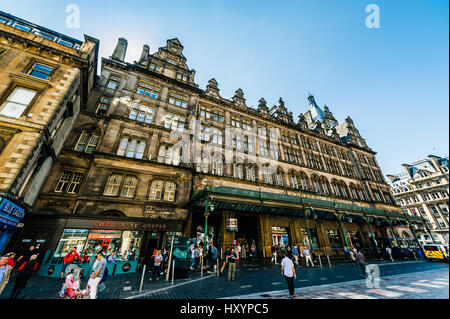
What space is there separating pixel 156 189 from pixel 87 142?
8096 mm

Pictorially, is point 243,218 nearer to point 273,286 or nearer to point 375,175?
point 273,286

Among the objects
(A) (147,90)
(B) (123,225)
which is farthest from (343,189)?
(A) (147,90)

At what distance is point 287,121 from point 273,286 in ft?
93.3

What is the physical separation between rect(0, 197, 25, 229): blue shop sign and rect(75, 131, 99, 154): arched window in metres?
6.64

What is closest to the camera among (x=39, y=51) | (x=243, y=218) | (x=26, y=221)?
(x=26, y=221)

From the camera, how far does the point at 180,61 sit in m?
24.9

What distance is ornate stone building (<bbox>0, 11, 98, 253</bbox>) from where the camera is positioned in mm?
9859

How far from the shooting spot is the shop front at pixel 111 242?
35.1 ft

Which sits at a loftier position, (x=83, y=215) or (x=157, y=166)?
(x=157, y=166)

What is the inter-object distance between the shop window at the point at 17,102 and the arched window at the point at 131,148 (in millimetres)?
6445

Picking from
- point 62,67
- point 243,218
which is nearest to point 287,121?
point 243,218

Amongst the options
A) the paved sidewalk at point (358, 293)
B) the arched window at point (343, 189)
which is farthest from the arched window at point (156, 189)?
the arched window at point (343, 189)

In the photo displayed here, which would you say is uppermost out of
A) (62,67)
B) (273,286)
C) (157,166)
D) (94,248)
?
(62,67)

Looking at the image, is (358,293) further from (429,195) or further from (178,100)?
(429,195)
